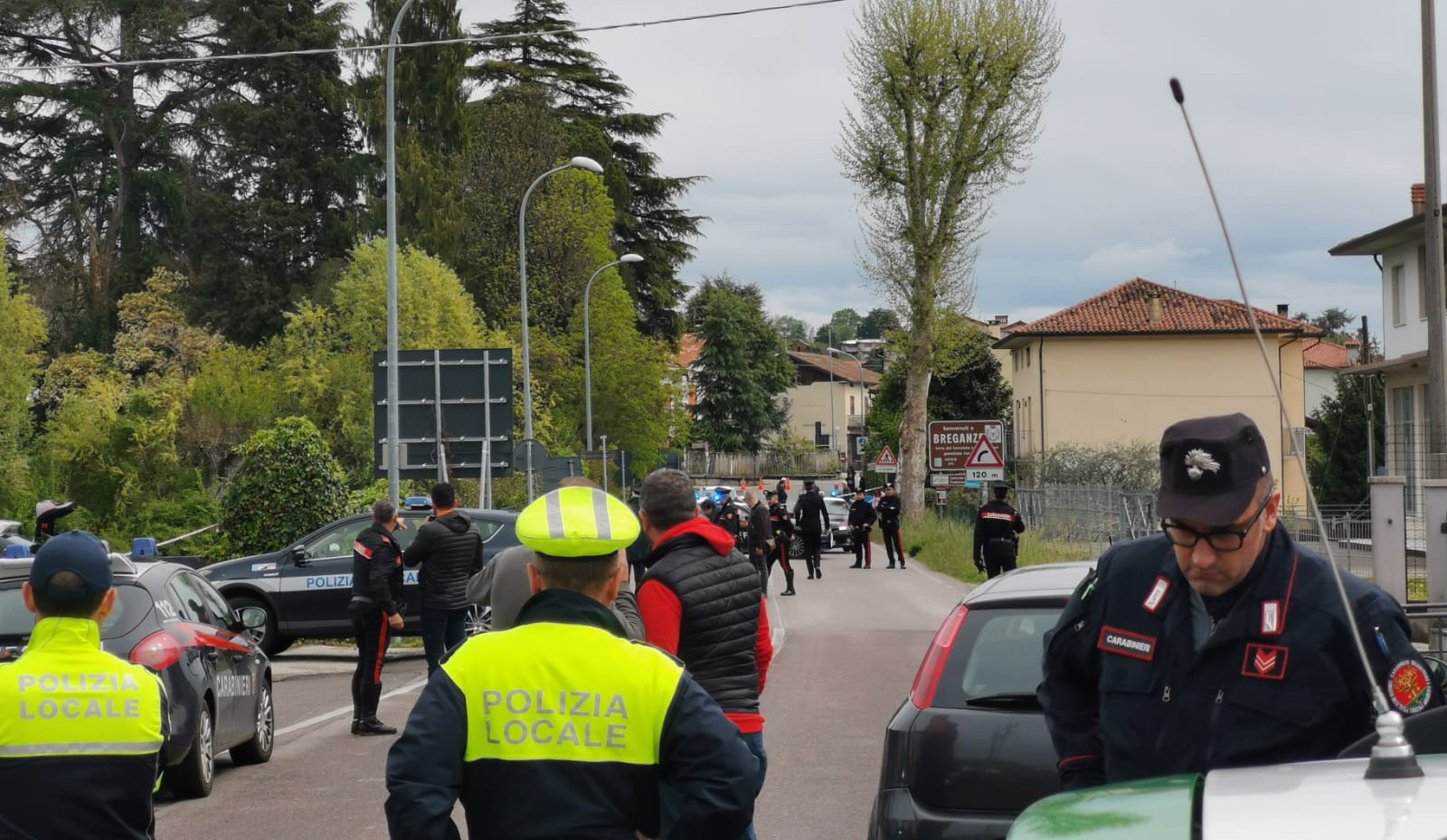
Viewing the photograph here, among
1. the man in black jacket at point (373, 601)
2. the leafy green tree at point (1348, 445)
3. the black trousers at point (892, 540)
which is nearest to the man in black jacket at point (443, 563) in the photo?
the man in black jacket at point (373, 601)

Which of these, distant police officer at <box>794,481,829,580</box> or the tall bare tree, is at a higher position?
the tall bare tree

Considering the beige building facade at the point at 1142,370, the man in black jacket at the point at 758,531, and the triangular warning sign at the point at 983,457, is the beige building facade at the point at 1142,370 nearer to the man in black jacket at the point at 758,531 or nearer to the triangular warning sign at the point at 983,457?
the triangular warning sign at the point at 983,457

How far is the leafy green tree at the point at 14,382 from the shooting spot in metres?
40.3

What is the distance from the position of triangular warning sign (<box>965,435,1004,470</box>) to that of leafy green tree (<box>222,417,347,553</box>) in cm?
1231

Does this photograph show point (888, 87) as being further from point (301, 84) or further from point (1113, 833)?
point (1113, 833)

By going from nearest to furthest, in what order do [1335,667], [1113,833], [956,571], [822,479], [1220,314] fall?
[1113,833]
[1335,667]
[956,571]
[1220,314]
[822,479]

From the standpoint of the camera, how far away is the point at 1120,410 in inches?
2717

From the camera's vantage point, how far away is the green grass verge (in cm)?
3284

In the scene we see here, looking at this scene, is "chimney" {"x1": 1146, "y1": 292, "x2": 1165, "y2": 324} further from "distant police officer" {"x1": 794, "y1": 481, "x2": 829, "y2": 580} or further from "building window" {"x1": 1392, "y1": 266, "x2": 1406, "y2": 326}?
"distant police officer" {"x1": 794, "y1": 481, "x2": 829, "y2": 580}

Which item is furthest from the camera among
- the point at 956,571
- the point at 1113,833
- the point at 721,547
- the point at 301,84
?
the point at 301,84

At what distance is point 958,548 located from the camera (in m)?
38.7

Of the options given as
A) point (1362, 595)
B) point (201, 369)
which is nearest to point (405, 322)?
point (201, 369)

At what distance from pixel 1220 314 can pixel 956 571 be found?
35.7 meters

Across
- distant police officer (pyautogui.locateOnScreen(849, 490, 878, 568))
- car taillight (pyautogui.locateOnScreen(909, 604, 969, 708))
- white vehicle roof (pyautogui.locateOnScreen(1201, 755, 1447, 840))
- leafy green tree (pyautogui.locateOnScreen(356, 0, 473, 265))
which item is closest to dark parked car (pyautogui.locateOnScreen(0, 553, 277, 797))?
car taillight (pyautogui.locateOnScreen(909, 604, 969, 708))
